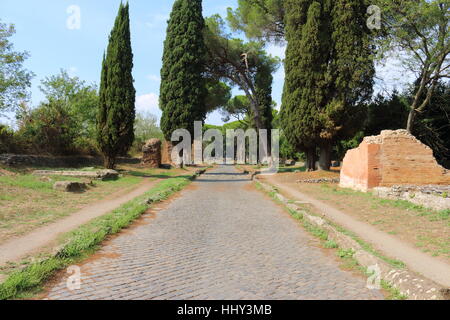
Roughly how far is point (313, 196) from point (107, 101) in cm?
1420

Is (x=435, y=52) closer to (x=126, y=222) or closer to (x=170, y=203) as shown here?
(x=170, y=203)

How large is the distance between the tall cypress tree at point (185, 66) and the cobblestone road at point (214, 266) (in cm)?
2243

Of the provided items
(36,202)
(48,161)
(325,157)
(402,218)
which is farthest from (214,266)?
(325,157)

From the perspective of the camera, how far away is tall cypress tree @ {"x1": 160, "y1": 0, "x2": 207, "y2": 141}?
97.2 feet

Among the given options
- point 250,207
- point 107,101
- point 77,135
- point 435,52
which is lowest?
point 250,207

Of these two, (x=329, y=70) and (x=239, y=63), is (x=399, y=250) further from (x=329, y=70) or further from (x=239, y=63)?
(x=239, y=63)

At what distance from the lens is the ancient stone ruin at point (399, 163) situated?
13.9m

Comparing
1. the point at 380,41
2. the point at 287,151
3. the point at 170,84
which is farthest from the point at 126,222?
the point at 287,151

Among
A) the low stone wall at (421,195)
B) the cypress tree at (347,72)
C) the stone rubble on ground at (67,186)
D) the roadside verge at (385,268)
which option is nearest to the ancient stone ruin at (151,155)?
the cypress tree at (347,72)

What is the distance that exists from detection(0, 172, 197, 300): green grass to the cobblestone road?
0.84ft

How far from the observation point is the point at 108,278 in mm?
4293

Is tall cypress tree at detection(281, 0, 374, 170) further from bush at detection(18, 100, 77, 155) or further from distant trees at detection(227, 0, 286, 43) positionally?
bush at detection(18, 100, 77, 155)

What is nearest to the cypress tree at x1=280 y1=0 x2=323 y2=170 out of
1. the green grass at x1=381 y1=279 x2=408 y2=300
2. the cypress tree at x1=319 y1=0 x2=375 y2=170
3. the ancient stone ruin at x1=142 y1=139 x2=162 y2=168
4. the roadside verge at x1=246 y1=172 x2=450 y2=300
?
the cypress tree at x1=319 y1=0 x2=375 y2=170

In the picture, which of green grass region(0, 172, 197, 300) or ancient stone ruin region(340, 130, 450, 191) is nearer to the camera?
green grass region(0, 172, 197, 300)
